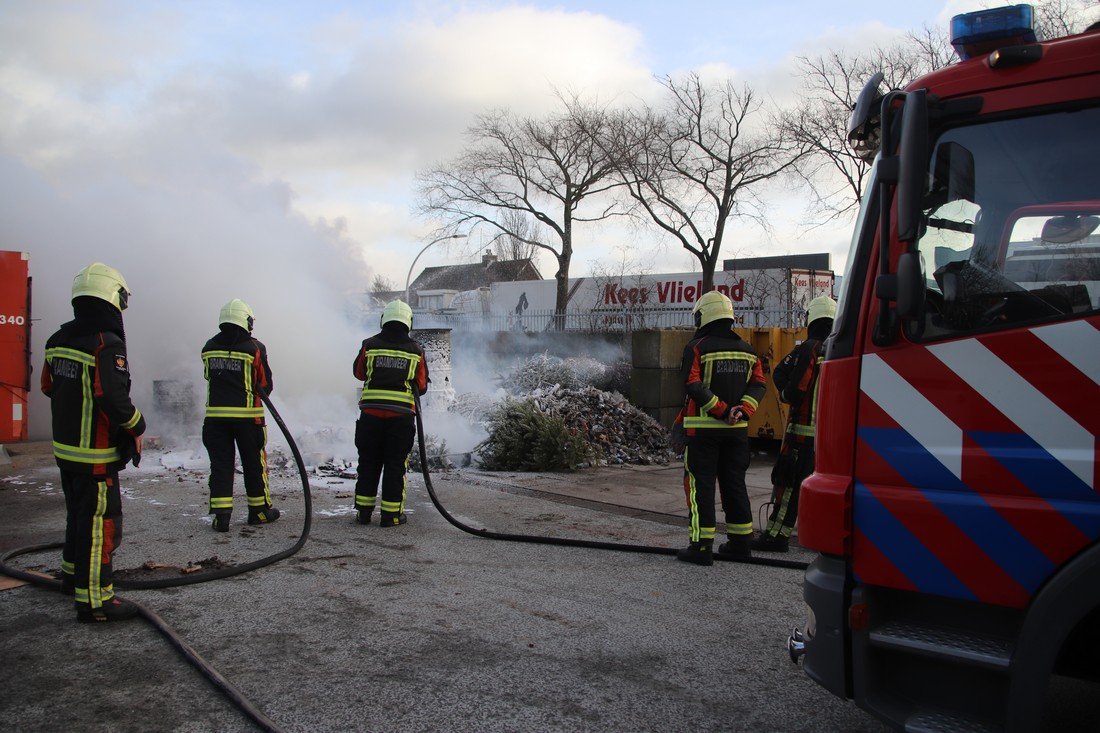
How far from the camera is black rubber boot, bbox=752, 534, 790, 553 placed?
20.2 ft

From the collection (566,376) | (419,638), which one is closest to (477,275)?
(566,376)

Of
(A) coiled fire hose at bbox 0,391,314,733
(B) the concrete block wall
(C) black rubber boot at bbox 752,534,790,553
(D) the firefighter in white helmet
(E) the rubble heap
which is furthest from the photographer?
(B) the concrete block wall

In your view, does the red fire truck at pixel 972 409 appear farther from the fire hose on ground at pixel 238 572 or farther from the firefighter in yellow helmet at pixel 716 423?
the firefighter in yellow helmet at pixel 716 423

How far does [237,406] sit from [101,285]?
2.44 m

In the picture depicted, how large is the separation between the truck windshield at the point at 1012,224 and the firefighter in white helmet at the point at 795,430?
3.25 metres

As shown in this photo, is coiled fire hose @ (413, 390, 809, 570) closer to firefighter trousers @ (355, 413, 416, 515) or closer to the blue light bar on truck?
firefighter trousers @ (355, 413, 416, 515)

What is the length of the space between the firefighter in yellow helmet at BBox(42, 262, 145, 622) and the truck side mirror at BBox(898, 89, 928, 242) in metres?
3.94

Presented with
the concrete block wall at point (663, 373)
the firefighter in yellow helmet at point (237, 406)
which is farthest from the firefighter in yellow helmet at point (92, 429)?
the concrete block wall at point (663, 373)

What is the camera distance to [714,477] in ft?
18.8

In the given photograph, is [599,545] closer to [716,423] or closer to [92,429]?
[716,423]

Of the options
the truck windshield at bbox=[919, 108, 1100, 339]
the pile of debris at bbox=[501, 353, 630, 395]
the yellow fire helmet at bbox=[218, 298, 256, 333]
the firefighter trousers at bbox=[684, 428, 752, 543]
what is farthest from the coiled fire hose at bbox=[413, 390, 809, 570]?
the pile of debris at bbox=[501, 353, 630, 395]

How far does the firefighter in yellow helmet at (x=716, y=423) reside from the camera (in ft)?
18.4

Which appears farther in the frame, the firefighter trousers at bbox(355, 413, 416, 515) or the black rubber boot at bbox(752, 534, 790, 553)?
the firefighter trousers at bbox(355, 413, 416, 515)

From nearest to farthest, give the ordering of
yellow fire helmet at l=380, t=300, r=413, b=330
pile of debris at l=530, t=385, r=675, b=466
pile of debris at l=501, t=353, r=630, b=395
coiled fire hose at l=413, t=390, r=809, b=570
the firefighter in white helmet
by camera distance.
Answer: coiled fire hose at l=413, t=390, r=809, b=570
the firefighter in white helmet
yellow fire helmet at l=380, t=300, r=413, b=330
pile of debris at l=530, t=385, r=675, b=466
pile of debris at l=501, t=353, r=630, b=395
